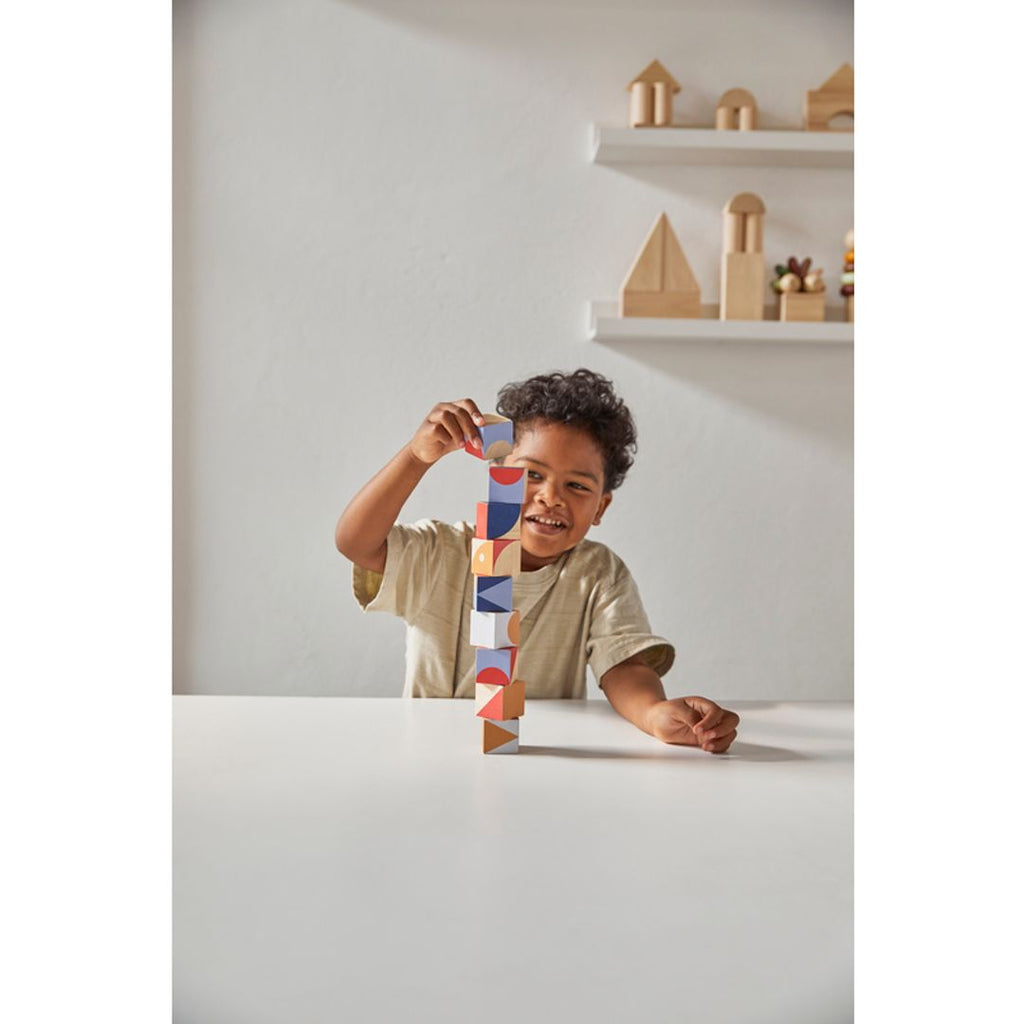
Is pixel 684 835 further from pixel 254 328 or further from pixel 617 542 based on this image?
pixel 254 328

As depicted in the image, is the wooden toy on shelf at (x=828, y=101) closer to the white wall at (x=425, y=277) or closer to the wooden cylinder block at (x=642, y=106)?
the white wall at (x=425, y=277)

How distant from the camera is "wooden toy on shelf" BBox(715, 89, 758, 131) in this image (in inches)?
62.7

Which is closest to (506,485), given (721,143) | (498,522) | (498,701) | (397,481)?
(498,522)

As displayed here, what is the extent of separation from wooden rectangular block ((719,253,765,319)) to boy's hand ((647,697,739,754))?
101 centimetres

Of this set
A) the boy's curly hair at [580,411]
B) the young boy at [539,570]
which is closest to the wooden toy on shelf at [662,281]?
the boy's curly hair at [580,411]

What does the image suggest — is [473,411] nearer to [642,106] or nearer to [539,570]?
[539,570]

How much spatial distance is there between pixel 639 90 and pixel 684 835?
1354 mm

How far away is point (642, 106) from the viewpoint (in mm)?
1576

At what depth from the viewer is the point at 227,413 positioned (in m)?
1.64

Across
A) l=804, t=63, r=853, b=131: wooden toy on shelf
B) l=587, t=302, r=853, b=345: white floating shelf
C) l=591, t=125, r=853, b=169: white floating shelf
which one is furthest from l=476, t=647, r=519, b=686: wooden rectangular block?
l=804, t=63, r=853, b=131: wooden toy on shelf

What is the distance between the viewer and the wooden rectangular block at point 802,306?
5.25 ft

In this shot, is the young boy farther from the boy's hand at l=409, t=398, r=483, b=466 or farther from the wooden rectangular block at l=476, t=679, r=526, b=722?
the wooden rectangular block at l=476, t=679, r=526, b=722

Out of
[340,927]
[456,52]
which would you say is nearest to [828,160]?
[456,52]
